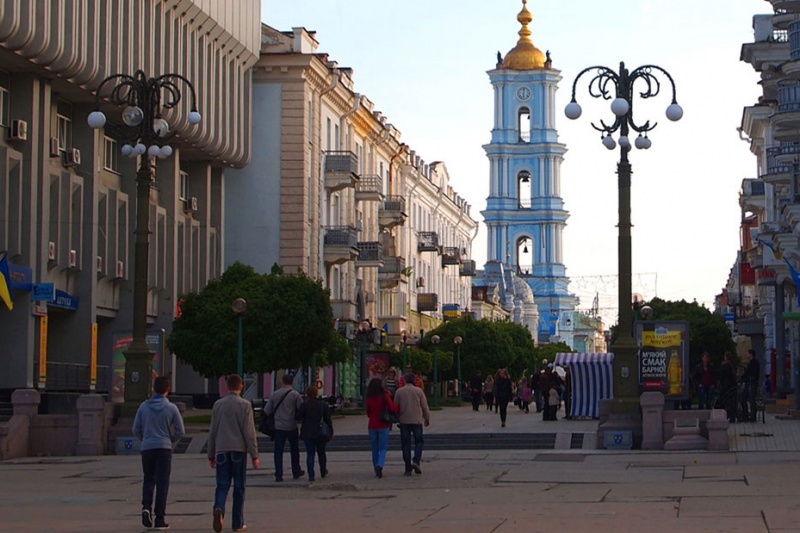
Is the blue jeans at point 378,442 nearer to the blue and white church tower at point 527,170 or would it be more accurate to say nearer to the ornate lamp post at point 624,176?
the ornate lamp post at point 624,176

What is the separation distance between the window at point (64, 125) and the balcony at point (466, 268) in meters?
58.9

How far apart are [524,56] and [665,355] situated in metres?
110

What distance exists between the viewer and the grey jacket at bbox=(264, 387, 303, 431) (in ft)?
72.1

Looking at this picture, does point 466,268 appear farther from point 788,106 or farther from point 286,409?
point 286,409

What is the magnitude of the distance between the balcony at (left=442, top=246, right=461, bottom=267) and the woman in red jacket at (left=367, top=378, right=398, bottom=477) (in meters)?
70.4

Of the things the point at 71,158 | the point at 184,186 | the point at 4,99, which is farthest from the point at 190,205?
the point at 4,99

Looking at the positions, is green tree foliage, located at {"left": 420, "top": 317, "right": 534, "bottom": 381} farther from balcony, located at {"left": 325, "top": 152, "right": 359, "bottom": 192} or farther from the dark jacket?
the dark jacket

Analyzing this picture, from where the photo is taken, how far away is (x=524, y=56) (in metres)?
140

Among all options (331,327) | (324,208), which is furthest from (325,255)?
(331,327)

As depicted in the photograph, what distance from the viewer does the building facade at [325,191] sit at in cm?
5628

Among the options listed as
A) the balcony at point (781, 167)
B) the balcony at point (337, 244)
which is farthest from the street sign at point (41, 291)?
the balcony at point (337, 244)

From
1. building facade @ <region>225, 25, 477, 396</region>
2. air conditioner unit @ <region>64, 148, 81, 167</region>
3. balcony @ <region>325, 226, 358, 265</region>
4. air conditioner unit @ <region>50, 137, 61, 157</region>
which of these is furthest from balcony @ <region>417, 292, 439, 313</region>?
air conditioner unit @ <region>50, 137, 61, 157</region>

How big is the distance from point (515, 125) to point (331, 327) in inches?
3898

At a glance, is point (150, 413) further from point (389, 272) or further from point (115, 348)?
point (389, 272)
